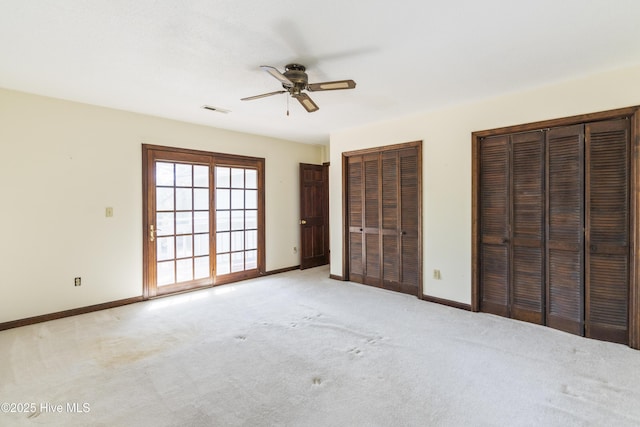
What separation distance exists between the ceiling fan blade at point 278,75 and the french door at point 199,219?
2564 mm

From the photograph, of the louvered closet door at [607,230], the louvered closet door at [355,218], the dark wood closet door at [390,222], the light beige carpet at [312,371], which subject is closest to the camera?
the light beige carpet at [312,371]

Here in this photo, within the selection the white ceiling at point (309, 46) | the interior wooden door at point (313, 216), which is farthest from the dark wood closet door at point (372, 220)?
the interior wooden door at point (313, 216)

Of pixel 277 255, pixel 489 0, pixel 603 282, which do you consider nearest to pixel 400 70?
pixel 489 0

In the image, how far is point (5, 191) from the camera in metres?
3.27

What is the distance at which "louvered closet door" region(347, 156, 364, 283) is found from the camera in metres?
4.98

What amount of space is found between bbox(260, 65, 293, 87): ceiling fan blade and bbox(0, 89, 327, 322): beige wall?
2583 mm

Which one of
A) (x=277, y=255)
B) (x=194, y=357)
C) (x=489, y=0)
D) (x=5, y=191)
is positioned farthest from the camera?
(x=277, y=255)

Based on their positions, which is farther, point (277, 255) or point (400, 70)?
point (277, 255)

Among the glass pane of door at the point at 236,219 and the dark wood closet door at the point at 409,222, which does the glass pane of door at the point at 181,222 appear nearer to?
the glass pane of door at the point at 236,219

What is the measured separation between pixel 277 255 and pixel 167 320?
2.52 m

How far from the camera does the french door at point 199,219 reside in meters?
4.30

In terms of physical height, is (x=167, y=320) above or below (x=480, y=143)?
below

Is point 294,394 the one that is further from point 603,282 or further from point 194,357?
point 603,282

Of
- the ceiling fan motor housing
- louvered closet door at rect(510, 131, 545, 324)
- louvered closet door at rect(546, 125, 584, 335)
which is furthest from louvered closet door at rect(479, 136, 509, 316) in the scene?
the ceiling fan motor housing
